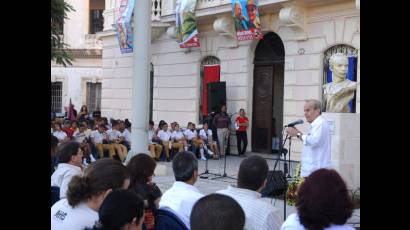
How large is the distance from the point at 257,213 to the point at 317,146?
13.3 ft

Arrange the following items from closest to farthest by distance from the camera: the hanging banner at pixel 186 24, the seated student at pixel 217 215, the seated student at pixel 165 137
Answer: the seated student at pixel 217 215 → the seated student at pixel 165 137 → the hanging banner at pixel 186 24

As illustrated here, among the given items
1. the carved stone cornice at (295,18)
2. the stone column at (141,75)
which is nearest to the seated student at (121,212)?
the stone column at (141,75)

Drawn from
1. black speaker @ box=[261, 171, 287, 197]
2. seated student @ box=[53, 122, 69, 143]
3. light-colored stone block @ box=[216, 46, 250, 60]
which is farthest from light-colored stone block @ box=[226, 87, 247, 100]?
black speaker @ box=[261, 171, 287, 197]

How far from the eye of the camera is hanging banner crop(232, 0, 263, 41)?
16873 millimetres

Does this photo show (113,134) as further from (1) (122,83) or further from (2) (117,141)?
(1) (122,83)

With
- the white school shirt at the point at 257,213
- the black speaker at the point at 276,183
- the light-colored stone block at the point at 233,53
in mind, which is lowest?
the black speaker at the point at 276,183

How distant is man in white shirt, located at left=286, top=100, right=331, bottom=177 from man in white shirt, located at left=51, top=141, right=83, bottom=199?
315 centimetres

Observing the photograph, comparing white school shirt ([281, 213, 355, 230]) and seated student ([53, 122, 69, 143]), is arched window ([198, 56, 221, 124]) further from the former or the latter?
white school shirt ([281, 213, 355, 230])

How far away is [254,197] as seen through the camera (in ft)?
12.3

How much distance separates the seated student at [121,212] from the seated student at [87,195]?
534 millimetres

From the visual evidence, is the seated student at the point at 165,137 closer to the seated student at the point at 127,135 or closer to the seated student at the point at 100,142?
the seated student at the point at 127,135

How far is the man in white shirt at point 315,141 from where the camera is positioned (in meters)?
7.44
